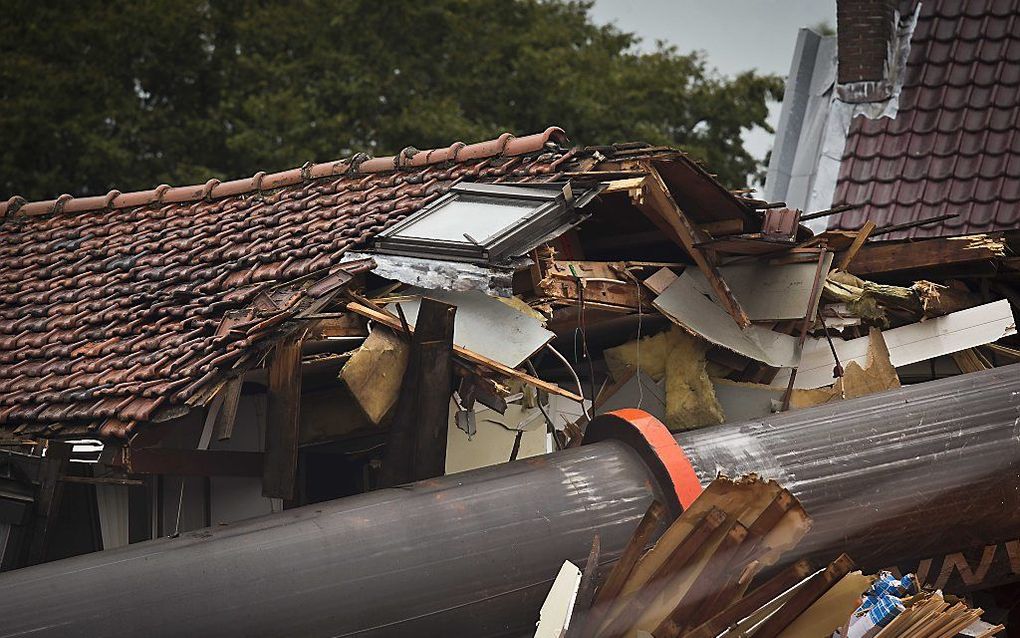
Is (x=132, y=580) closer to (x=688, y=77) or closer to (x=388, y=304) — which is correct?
(x=388, y=304)

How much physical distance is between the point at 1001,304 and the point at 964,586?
2.27 metres

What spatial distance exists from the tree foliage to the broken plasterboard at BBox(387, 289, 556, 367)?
12.9 meters

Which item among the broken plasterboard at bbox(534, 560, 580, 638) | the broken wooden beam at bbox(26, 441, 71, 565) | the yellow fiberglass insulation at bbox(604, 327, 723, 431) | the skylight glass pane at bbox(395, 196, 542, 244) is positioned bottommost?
the broken wooden beam at bbox(26, 441, 71, 565)

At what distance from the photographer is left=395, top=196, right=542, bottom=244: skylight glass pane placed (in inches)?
234

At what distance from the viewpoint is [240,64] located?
67.9ft

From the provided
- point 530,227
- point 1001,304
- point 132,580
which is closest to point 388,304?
point 530,227

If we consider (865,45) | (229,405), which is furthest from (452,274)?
(865,45)

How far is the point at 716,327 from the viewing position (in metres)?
7.13

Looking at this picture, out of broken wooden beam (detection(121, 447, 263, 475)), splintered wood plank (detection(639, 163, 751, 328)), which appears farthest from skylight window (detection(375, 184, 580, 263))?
broken wooden beam (detection(121, 447, 263, 475))

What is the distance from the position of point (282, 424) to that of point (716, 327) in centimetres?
293

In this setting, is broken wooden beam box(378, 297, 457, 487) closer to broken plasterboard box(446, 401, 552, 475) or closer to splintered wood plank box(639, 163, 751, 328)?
broken plasterboard box(446, 401, 552, 475)

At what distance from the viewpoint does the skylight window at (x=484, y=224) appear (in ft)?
19.0

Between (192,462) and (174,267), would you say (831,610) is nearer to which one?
(192,462)

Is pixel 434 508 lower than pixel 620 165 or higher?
lower
